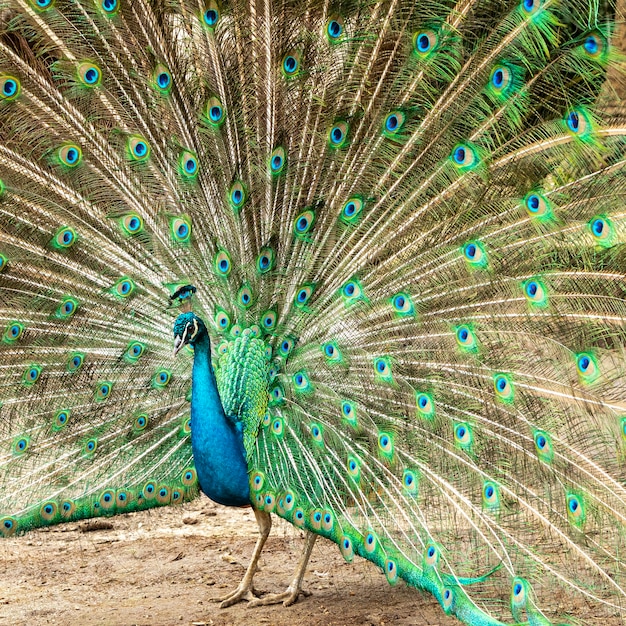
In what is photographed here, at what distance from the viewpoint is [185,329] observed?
11.4 feet

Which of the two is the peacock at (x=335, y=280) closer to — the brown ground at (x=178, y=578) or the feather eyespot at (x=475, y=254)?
the feather eyespot at (x=475, y=254)

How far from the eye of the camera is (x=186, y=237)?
389cm

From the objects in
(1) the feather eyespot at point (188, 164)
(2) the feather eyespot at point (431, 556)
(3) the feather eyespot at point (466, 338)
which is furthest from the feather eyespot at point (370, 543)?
(1) the feather eyespot at point (188, 164)

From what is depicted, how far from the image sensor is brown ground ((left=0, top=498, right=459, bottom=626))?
3.97 metres

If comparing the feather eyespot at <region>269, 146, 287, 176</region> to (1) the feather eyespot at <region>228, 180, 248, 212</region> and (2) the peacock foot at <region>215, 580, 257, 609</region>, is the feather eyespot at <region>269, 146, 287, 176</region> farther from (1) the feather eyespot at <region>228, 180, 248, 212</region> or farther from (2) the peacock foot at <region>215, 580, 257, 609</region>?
(2) the peacock foot at <region>215, 580, 257, 609</region>

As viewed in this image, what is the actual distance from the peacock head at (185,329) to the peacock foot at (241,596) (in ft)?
4.54

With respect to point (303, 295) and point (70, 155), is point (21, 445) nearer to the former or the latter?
point (70, 155)

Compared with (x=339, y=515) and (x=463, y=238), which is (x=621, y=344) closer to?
(x=463, y=238)

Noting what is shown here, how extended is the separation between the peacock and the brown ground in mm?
248

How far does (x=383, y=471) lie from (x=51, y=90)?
89.4 inches

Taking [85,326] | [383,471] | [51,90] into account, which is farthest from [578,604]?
[51,90]

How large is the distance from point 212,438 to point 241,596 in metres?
0.97

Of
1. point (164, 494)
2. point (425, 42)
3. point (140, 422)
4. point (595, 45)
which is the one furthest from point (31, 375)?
point (595, 45)

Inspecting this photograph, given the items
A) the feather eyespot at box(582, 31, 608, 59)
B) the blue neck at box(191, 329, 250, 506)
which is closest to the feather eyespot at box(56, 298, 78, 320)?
the blue neck at box(191, 329, 250, 506)
